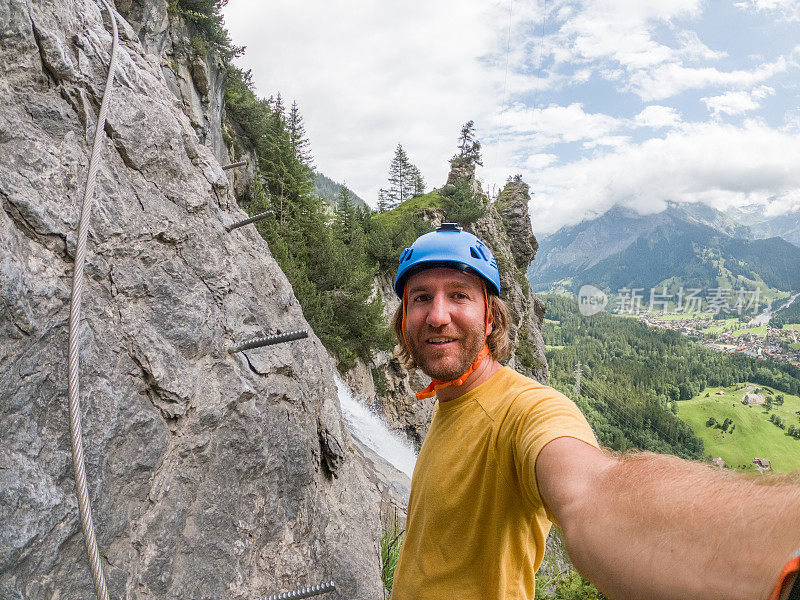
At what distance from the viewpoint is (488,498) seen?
6.15 ft

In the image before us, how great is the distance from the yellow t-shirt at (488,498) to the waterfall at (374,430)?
1230cm

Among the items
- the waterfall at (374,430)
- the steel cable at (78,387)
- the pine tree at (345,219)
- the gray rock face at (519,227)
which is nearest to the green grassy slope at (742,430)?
the gray rock face at (519,227)

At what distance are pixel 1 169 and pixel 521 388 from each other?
3399 mm

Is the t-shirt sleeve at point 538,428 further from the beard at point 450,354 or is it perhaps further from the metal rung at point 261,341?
the metal rung at point 261,341

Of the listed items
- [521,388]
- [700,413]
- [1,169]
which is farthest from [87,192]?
[700,413]

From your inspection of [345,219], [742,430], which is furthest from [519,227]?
[742,430]

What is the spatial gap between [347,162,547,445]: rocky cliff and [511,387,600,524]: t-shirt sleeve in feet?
53.5

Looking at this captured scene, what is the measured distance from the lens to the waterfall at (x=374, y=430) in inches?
597

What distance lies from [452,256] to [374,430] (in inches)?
647

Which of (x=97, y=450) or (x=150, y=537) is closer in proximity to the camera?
(x=97, y=450)

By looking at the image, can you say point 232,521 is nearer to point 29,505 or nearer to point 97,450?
point 97,450

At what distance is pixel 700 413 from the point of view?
128 meters

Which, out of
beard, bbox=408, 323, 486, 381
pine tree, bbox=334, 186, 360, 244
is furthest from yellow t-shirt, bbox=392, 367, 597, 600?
pine tree, bbox=334, 186, 360, 244

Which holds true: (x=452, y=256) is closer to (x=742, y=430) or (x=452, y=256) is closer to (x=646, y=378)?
(x=742, y=430)
